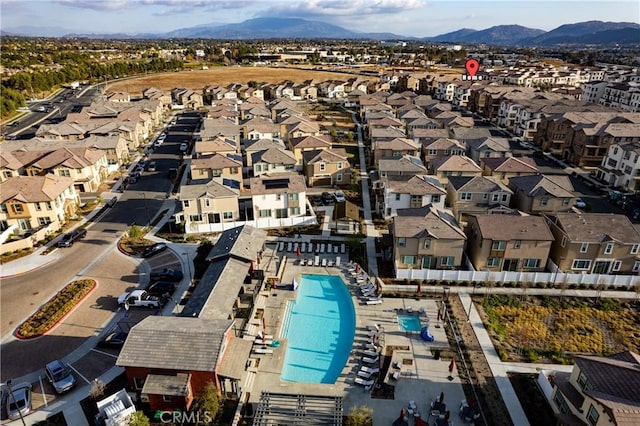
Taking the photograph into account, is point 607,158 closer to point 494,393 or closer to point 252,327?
point 494,393

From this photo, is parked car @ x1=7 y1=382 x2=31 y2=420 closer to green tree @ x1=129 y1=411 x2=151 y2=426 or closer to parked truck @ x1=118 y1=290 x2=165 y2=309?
green tree @ x1=129 y1=411 x2=151 y2=426

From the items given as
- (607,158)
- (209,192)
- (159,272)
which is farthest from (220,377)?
(607,158)

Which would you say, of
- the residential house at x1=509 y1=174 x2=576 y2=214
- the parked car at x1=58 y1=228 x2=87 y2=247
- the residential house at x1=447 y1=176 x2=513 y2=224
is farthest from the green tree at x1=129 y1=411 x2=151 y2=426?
the residential house at x1=509 y1=174 x2=576 y2=214

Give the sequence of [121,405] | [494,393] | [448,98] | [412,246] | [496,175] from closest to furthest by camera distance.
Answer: [121,405], [494,393], [412,246], [496,175], [448,98]

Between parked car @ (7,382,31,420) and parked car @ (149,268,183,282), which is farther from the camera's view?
parked car @ (149,268,183,282)

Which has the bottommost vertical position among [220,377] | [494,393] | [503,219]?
[494,393]

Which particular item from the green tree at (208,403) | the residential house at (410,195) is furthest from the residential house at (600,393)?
the residential house at (410,195)
